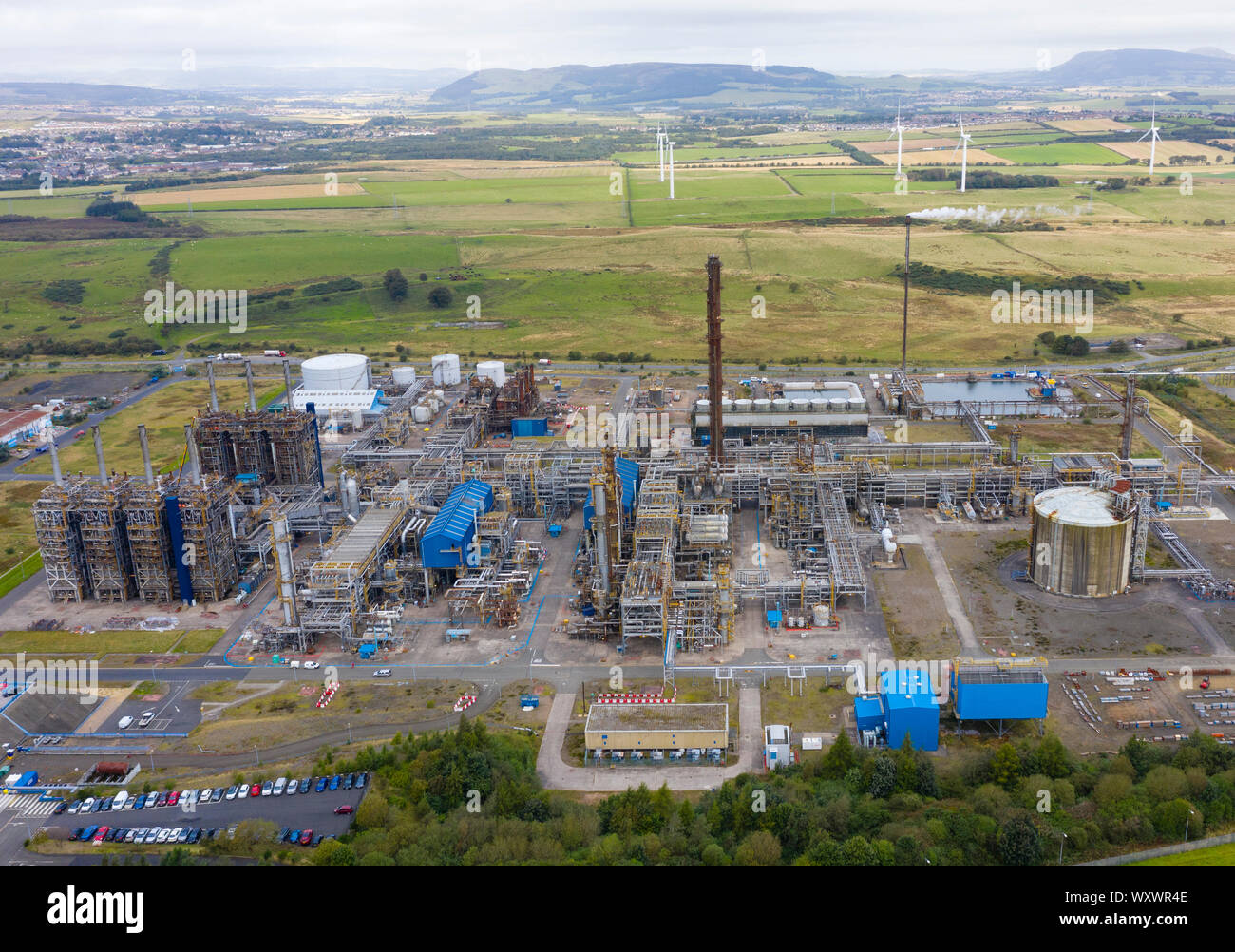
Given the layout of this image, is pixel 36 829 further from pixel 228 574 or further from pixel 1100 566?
pixel 1100 566

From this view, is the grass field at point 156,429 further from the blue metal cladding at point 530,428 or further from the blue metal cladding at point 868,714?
the blue metal cladding at point 868,714

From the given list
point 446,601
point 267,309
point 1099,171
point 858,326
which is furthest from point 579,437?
point 1099,171

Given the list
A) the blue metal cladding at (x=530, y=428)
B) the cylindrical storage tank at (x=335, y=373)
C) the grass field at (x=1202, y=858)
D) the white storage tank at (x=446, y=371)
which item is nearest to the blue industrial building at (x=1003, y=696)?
the grass field at (x=1202, y=858)

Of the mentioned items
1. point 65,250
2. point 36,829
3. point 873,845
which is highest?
point 65,250

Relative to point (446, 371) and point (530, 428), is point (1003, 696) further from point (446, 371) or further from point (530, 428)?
point (446, 371)

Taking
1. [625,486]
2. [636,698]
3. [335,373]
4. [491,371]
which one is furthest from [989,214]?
[636,698]

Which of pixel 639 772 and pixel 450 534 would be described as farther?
pixel 450 534

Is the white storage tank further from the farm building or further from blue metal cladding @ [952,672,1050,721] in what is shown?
blue metal cladding @ [952,672,1050,721]

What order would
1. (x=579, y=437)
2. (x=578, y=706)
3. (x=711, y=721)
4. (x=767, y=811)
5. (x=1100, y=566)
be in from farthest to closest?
(x=579, y=437), (x=1100, y=566), (x=578, y=706), (x=711, y=721), (x=767, y=811)

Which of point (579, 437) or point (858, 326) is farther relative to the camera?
point (858, 326)
